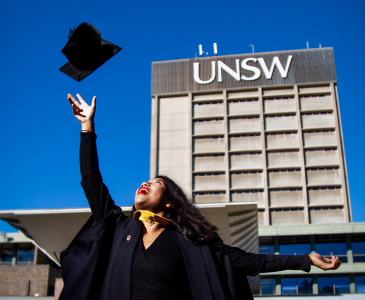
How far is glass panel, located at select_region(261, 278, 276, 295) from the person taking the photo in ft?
122

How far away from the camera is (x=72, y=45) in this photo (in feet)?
10.7

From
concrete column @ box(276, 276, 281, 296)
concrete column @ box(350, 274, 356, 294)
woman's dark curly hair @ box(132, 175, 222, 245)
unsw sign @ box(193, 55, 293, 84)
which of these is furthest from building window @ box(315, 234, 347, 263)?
woman's dark curly hair @ box(132, 175, 222, 245)

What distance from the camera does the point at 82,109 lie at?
117 inches

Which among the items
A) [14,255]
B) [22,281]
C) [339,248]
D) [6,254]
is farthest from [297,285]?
[6,254]

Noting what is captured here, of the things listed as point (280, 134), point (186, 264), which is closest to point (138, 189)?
point (186, 264)

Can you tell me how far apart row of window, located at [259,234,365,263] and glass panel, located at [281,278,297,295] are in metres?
2.67

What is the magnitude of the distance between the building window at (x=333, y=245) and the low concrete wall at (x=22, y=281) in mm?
26150

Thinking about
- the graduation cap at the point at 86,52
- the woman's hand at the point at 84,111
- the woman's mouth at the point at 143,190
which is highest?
the graduation cap at the point at 86,52

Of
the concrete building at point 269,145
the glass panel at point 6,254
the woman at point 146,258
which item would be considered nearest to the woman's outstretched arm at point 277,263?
the woman at point 146,258

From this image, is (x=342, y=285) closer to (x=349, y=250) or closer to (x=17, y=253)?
(x=349, y=250)

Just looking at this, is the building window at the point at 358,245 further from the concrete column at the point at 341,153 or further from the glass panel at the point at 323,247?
the concrete column at the point at 341,153

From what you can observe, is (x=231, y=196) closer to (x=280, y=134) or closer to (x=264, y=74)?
(x=280, y=134)

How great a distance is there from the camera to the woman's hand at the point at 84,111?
2842 millimetres

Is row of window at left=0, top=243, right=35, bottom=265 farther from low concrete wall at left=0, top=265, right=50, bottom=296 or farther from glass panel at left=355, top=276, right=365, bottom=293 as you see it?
glass panel at left=355, top=276, right=365, bottom=293
